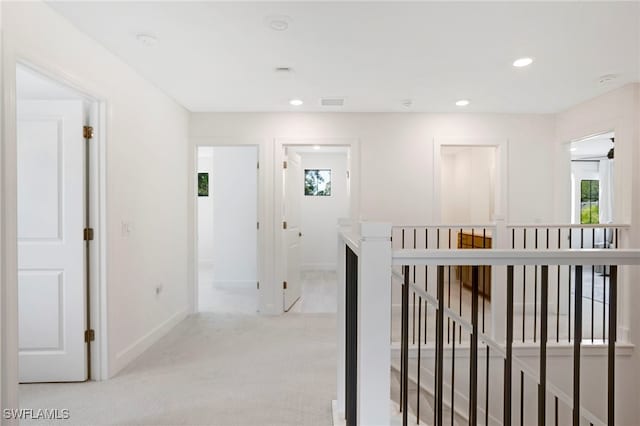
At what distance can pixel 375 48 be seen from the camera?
2.79 m

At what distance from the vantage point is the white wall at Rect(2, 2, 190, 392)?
2.06 metres

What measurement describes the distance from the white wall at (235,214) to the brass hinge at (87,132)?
328 cm

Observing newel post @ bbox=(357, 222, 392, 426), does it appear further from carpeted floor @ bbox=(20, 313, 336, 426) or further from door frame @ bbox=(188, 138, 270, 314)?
door frame @ bbox=(188, 138, 270, 314)

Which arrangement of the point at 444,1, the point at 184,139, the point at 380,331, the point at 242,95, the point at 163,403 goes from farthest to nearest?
the point at 184,139
the point at 242,95
the point at 163,403
the point at 444,1
the point at 380,331

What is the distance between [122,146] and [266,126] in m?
1.91

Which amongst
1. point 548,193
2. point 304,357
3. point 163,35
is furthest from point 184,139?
point 548,193

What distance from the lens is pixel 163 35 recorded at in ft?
8.50

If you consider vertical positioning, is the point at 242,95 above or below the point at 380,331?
above

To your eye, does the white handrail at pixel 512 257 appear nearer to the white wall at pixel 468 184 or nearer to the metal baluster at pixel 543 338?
the metal baluster at pixel 543 338

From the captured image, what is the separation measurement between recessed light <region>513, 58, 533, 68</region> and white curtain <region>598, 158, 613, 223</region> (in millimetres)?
6560

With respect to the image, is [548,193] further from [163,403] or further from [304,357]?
[163,403]

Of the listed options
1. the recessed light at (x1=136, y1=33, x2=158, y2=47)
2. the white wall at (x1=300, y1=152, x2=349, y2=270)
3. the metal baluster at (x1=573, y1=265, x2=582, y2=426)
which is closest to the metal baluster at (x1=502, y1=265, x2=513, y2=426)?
the metal baluster at (x1=573, y1=265, x2=582, y2=426)

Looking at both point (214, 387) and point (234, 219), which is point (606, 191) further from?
point (214, 387)

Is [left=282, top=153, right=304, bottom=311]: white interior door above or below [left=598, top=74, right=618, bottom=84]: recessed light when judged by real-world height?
below
